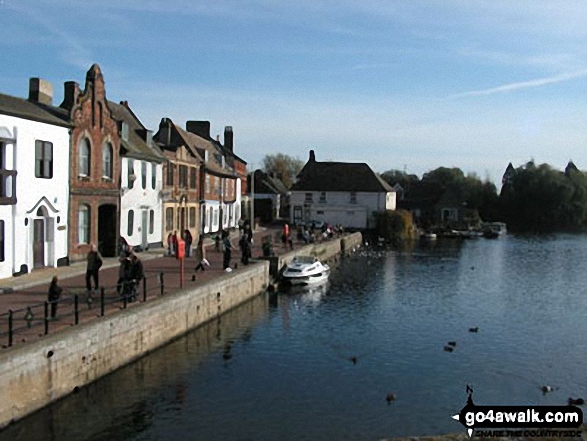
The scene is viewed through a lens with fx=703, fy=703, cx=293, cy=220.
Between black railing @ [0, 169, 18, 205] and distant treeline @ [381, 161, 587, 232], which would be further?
distant treeline @ [381, 161, 587, 232]

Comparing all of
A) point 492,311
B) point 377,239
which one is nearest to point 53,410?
point 492,311

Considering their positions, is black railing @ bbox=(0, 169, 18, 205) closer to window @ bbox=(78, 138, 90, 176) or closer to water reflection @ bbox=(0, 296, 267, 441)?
window @ bbox=(78, 138, 90, 176)

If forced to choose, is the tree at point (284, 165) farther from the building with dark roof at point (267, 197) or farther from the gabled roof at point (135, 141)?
the gabled roof at point (135, 141)

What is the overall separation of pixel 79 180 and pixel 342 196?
56.3 m

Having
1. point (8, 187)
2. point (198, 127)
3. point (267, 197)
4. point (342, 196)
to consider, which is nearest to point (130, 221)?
point (8, 187)

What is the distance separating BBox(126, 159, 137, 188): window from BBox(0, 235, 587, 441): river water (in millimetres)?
10117

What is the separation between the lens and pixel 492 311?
3506 centimetres

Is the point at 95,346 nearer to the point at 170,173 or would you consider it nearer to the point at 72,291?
the point at 72,291

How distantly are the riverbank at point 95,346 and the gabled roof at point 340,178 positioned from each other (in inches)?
2247

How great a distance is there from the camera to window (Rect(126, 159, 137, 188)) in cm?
3988

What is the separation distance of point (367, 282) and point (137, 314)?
25.0m

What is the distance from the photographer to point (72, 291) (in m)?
25.9

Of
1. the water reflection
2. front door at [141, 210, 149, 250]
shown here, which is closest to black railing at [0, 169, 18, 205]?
the water reflection

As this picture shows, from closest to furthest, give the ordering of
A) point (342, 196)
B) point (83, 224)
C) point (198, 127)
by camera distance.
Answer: point (83, 224), point (198, 127), point (342, 196)
